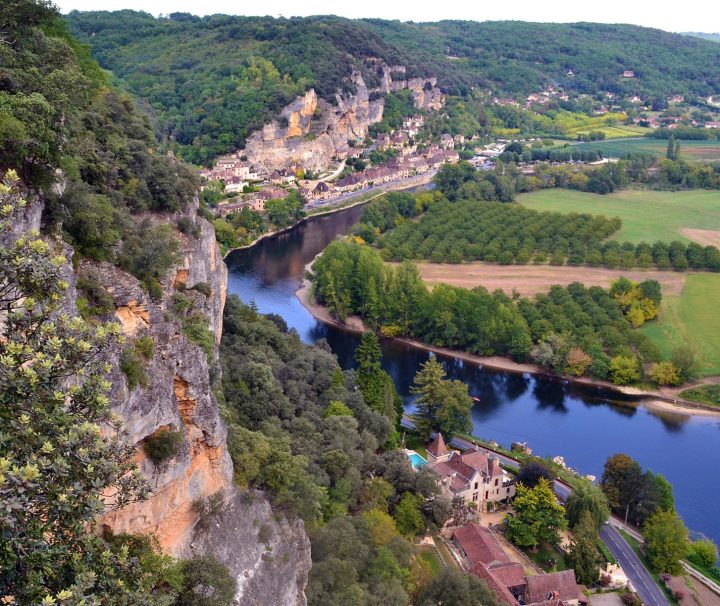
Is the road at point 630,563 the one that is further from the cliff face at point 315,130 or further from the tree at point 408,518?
the cliff face at point 315,130

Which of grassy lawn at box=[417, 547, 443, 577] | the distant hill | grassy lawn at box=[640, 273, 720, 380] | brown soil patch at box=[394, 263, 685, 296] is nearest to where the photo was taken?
grassy lawn at box=[417, 547, 443, 577]

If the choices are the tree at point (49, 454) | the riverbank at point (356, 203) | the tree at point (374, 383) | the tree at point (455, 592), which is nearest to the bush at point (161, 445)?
the tree at point (49, 454)

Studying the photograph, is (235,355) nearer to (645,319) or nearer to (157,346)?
(157,346)

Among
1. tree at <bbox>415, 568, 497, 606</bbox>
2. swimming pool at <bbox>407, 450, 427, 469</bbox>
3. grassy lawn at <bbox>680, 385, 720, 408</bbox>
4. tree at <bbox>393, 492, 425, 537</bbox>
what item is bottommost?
grassy lawn at <bbox>680, 385, 720, 408</bbox>

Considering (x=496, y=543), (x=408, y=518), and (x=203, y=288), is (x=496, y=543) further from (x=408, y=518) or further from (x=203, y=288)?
(x=203, y=288)

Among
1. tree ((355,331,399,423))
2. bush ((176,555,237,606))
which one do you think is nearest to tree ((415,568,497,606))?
bush ((176,555,237,606))

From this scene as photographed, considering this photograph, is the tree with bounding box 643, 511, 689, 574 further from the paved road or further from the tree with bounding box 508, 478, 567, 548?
the tree with bounding box 508, 478, 567, 548

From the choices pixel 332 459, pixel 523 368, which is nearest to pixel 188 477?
pixel 332 459
